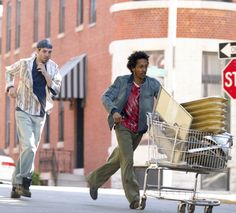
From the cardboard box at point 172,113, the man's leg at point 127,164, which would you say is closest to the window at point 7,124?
the man's leg at point 127,164

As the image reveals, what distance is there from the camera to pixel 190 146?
36.5 ft

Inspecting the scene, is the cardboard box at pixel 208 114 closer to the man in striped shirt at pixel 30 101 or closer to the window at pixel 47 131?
the man in striped shirt at pixel 30 101

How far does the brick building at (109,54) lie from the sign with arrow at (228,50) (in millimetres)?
8169

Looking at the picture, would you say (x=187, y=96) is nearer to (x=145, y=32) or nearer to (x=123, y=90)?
(x=145, y=32)

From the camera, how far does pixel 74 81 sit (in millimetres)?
32562

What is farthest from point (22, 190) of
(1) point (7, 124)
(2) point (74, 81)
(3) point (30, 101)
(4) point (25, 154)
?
(1) point (7, 124)

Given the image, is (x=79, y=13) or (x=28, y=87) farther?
(x=79, y=13)

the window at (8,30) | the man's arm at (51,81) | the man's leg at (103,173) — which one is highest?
the window at (8,30)

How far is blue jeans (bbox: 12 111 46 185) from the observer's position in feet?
43.1

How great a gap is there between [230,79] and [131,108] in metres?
5.84

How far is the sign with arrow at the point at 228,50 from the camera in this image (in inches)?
697

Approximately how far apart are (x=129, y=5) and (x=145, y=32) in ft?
3.11

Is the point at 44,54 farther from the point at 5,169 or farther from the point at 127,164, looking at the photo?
the point at 5,169

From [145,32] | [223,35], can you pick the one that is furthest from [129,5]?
[223,35]
